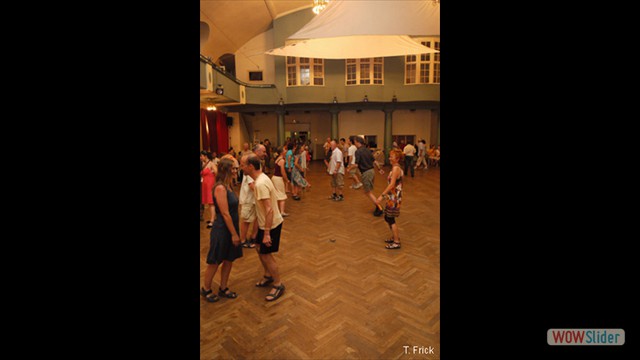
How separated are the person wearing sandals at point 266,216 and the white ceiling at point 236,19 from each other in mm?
11774

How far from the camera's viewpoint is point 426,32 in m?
5.55

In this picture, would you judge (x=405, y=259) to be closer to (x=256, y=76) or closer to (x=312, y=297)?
(x=312, y=297)

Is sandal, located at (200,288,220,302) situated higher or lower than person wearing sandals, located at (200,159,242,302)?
lower

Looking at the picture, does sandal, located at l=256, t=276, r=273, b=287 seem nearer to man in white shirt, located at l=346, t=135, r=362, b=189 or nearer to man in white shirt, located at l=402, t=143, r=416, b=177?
man in white shirt, located at l=346, t=135, r=362, b=189

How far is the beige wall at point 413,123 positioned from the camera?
19.9 meters

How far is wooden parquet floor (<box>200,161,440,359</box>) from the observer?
8.86 ft

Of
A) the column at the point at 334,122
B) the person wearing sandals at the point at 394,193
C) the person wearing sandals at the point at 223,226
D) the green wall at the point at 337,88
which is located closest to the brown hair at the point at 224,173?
the person wearing sandals at the point at 223,226

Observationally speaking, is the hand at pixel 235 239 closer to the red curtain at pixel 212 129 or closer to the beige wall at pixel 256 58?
the red curtain at pixel 212 129

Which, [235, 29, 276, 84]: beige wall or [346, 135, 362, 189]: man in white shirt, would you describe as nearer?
[346, 135, 362, 189]: man in white shirt

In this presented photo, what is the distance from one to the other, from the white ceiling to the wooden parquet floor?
1153 cm

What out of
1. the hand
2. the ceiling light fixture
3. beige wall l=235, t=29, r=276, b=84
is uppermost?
beige wall l=235, t=29, r=276, b=84

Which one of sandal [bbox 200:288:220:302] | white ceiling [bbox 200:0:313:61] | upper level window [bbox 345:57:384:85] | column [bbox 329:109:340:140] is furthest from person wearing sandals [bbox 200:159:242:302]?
upper level window [bbox 345:57:384:85]
